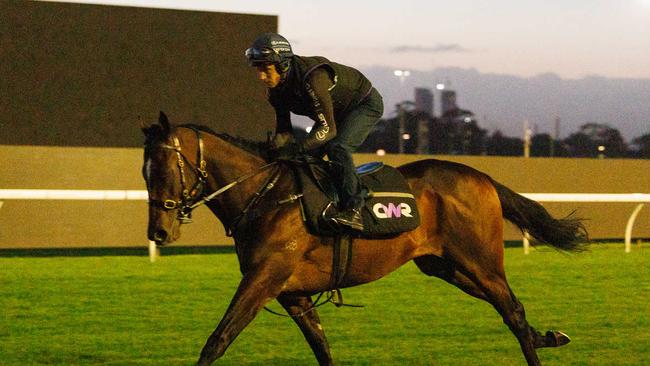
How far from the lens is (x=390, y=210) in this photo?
5.70 metres

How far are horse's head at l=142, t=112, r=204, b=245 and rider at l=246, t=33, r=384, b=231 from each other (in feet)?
1.96

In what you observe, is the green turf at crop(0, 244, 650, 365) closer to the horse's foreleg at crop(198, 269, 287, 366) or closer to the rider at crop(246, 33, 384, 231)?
the horse's foreleg at crop(198, 269, 287, 366)

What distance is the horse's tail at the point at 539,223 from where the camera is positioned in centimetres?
646

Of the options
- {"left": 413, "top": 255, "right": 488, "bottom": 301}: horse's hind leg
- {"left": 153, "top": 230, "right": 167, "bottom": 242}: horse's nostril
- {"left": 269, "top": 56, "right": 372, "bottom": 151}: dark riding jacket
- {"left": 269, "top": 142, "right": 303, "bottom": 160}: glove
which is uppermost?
{"left": 269, "top": 56, "right": 372, "bottom": 151}: dark riding jacket

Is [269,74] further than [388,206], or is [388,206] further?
[388,206]

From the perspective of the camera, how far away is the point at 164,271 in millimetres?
10914

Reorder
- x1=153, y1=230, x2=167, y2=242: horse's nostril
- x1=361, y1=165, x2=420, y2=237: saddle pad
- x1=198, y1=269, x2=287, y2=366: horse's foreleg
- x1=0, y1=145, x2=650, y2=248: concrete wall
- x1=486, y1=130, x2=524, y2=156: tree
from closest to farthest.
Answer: x1=198, y1=269, x2=287, y2=366: horse's foreleg
x1=153, y1=230, x2=167, y2=242: horse's nostril
x1=361, y1=165, x2=420, y2=237: saddle pad
x1=0, y1=145, x2=650, y2=248: concrete wall
x1=486, y1=130, x2=524, y2=156: tree

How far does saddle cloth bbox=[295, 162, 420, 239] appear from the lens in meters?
5.45

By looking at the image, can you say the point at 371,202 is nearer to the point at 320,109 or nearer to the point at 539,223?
the point at 320,109

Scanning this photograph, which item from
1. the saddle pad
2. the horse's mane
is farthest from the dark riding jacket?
the saddle pad

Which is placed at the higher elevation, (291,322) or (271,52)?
(271,52)

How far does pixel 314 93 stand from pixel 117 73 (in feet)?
32.7

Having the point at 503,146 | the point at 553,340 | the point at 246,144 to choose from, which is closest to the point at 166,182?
the point at 246,144

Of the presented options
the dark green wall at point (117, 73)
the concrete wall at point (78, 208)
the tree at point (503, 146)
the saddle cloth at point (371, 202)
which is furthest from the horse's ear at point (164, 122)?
the tree at point (503, 146)
